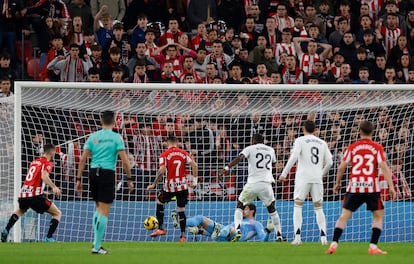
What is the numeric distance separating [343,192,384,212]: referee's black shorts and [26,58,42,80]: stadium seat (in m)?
10.8

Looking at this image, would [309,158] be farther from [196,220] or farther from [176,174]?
[196,220]

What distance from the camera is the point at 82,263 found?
14023 millimetres

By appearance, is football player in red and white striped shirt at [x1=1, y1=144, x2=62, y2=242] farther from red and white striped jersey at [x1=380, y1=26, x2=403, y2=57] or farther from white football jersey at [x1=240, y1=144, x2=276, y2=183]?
red and white striped jersey at [x1=380, y1=26, x2=403, y2=57]

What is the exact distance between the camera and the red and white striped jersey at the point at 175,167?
2041 centimetres

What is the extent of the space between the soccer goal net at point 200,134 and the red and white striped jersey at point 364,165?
529cm

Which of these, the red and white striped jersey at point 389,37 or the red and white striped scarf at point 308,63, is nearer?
the red and white striped scarf at point 308,63

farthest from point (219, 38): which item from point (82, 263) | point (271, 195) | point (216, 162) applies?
point (82, 263)

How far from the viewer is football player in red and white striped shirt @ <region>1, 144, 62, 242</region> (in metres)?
19.6

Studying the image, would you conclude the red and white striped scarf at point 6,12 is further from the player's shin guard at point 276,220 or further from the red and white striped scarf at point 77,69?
the player's shin guard at point 276,220

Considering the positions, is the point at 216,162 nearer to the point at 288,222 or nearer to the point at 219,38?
the point at 288,222

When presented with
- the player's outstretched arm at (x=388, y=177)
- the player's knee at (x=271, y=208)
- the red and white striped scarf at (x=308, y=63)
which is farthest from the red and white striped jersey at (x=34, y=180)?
the red and white striped scarf at (x=308, y=63)

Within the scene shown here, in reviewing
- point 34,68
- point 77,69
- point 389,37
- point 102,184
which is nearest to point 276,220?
point 102,184

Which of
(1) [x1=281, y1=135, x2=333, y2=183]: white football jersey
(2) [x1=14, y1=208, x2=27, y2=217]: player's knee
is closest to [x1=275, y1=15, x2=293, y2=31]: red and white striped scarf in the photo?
(1) [x1=281, y1=135, x2=333, y2=183]: white football jersey

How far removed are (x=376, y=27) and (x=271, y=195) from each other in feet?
27.1
